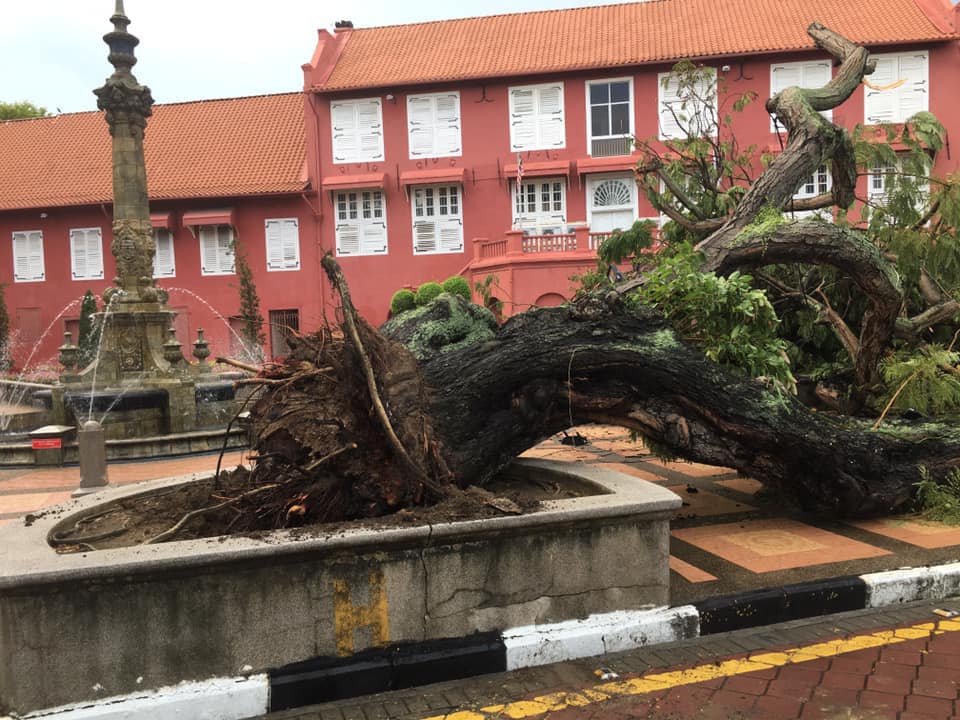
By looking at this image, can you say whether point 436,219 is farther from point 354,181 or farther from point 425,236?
point 354,181

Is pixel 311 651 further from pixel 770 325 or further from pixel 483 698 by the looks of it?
pixel 770 325

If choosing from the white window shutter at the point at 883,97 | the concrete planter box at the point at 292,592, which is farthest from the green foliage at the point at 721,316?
the white window shutter at the point at 883,97

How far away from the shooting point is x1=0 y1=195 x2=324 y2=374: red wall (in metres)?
25.9

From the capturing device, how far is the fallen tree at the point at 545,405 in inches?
154

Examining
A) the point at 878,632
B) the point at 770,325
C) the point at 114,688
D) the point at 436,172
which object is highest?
the point at 436,172

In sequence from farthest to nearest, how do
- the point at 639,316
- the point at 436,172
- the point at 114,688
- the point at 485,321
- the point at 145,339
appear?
the point at 436,172
the point at 145,339
the point at 485,321
the point at 639,316
the point at 114,688

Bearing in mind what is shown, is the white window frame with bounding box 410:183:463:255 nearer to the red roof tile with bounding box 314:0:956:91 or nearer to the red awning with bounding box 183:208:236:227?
the red roof tile with bounding box 314:0:956:91

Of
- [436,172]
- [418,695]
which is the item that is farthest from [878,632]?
[436,172]

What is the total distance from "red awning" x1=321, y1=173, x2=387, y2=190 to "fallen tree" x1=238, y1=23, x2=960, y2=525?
19530 mm

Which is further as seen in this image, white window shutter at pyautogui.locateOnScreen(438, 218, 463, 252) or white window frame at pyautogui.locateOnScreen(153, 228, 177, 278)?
white window frame at pyautogui.locateOnScreen(153, 228, 177, 278)

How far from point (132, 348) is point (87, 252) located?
1660cm

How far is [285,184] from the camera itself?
83.6ft

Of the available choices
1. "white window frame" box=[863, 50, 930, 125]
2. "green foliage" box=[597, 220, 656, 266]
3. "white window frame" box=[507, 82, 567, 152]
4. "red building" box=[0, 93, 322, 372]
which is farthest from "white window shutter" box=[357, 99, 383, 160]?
"green foliage" box=[597, 220, 656, 266]

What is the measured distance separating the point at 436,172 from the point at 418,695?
22.2m
